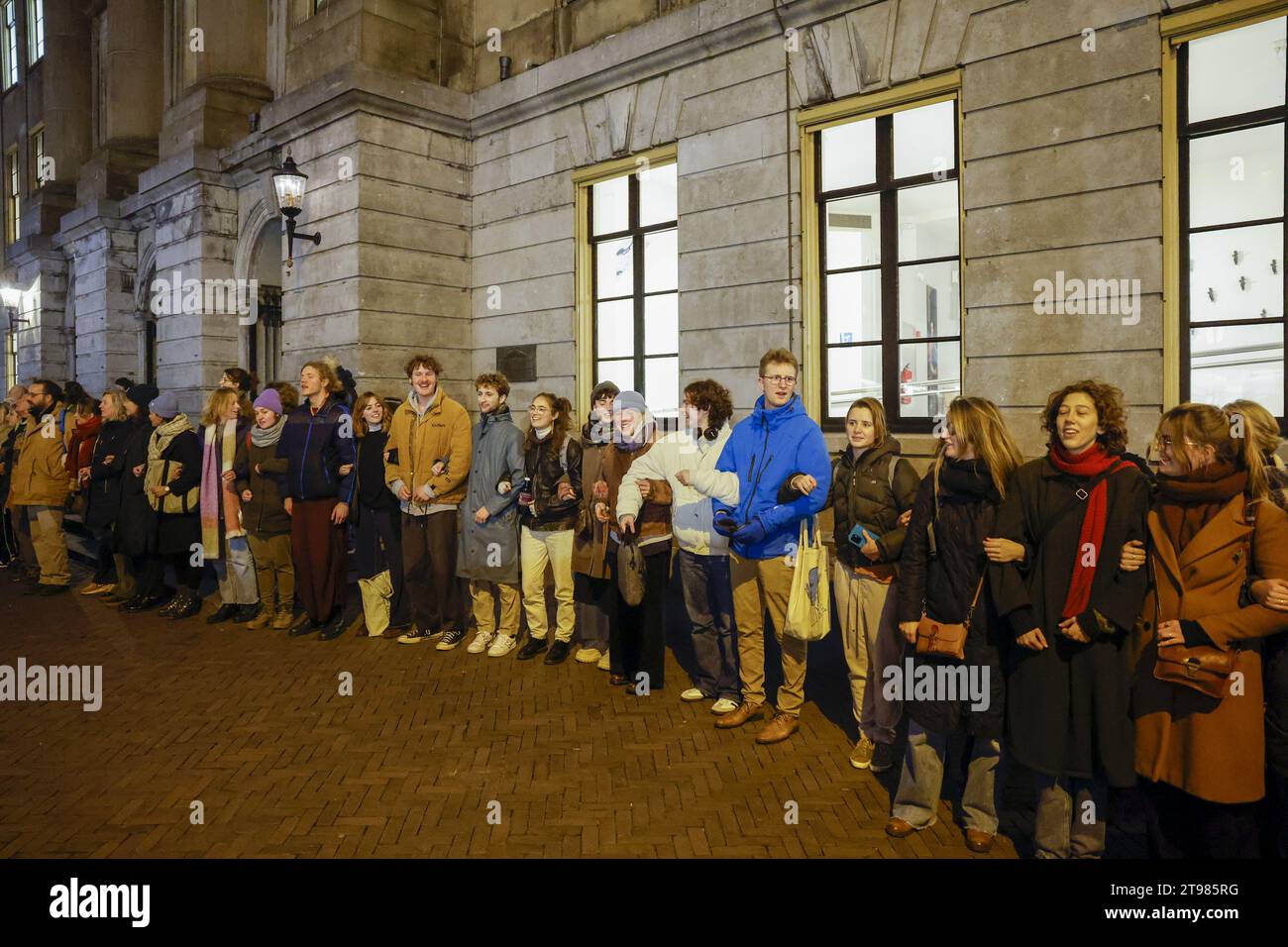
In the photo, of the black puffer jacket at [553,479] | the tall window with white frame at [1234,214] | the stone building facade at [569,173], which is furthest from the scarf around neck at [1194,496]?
the black puffer jacket at [553,479]

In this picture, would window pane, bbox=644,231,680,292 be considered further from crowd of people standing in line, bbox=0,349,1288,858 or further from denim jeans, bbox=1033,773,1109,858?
denim jeans, bbox=1033,773,1109,858

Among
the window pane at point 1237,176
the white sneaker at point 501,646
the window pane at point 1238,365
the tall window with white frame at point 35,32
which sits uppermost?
the tall window with white frame at point 35,32

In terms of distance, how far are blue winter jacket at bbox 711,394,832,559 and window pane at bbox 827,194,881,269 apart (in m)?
4.22

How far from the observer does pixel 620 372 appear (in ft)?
37.7

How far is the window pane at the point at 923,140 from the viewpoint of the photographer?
863 centimetres

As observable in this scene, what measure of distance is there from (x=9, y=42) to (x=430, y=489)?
2757cm

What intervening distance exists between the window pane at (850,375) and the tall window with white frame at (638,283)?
6.44 ft

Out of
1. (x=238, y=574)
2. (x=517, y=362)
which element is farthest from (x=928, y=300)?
(x=238, y=574)

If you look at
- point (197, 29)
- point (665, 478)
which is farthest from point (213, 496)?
point (197, 29)

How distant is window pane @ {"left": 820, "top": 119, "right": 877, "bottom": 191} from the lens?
361 inches

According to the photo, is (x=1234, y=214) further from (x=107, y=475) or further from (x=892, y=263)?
(x=107, y=475)

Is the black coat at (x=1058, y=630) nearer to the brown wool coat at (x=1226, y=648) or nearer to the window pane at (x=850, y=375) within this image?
the brown wool coat at (x=1226, y=648)

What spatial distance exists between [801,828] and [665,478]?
8.29ft

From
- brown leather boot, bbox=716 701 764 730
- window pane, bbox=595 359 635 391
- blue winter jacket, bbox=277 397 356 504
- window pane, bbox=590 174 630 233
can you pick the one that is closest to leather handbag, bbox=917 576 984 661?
brown leather boot, bbox=716 701 764 730
